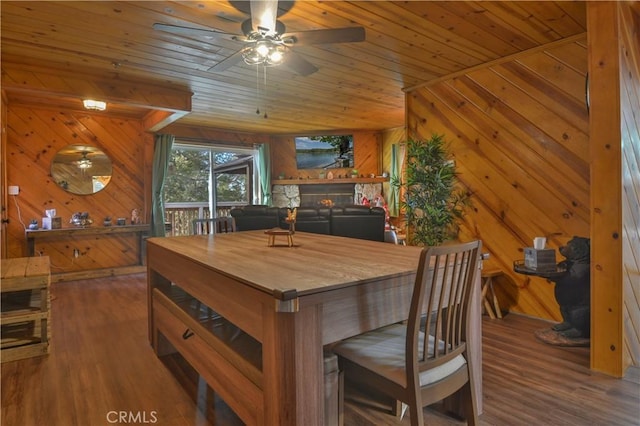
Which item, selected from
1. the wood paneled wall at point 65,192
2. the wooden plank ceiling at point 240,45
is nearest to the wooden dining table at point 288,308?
the wooden plank ceiling at point 240,45

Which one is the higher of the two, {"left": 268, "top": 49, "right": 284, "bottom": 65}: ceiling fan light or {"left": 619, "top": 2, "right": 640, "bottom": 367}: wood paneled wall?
{"left": 268, "top": 49, "right": 284, "bottom": 65}: ceiling fan light

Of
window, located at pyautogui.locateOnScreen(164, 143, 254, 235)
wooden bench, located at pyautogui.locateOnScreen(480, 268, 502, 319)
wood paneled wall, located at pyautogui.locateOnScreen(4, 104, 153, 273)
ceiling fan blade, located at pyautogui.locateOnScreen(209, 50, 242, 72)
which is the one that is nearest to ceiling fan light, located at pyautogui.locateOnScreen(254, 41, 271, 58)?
ceiling fan blade, located at pyautogui.locateOnScreen(209, 50, 242, 72)

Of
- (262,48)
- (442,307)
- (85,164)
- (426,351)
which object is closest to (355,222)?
(262,48)

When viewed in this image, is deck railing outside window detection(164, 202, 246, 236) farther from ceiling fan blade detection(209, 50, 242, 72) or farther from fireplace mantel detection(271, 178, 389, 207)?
ceiling fan blade detection(209, 50, 242, 72)

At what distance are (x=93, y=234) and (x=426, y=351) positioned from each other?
562 cm

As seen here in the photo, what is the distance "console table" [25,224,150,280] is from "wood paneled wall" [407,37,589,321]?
190 inches

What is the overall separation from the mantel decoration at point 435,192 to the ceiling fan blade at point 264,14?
2337 mm

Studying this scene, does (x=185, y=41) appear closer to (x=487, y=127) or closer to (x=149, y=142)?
(x=487, y=127)

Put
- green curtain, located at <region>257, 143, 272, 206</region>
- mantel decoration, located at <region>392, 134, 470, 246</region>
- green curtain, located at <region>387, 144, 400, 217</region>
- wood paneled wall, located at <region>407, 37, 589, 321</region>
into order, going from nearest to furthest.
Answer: wood paneled wall, located at <region>407, 37, 589, 321</region> < mantel decoration, located at <region>392, 134, 470, 246</region> < green curtain, located at <region>387, 144, 400, 217</region> < green curtain, located at <region>257, 143, 272, 206</region>

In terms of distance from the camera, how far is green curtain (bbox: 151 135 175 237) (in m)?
5.88

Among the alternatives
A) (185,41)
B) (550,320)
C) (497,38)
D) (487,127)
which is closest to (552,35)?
(497,38)

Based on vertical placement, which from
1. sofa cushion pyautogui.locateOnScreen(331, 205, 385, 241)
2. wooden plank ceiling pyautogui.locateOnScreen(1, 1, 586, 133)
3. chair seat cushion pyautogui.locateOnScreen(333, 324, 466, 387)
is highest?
wooden plank ceiling pyautogui.locateOnScreen(1, 1, 586, 133)

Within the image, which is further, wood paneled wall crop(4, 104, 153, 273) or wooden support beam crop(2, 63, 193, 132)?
wood paneled wall crop(4, 104, 153, 273)

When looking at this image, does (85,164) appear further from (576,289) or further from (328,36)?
(576,289)
